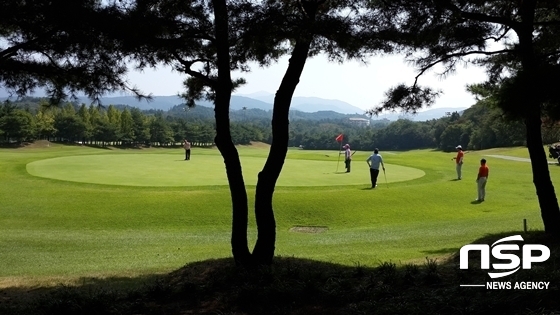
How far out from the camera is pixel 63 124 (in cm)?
7800

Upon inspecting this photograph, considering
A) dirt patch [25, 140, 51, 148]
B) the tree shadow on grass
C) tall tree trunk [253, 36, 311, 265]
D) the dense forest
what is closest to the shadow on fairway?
the tree shadow on grass

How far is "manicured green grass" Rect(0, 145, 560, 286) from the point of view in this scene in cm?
1020

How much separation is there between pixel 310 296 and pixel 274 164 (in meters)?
2.78

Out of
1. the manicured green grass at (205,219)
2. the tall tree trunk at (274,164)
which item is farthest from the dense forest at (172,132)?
the tall tree trunk at (274,164)

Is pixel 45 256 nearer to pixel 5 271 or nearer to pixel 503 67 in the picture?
pixel 5 271

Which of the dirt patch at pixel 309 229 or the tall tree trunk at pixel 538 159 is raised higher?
the tall tree trunk at pixel 538 159

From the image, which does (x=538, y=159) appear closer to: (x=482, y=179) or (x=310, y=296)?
(x=310, y=296)

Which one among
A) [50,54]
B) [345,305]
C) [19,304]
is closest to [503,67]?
[345,305]

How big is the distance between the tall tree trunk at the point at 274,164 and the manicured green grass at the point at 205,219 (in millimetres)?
1999

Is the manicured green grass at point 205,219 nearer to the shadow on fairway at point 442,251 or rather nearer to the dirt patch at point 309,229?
the shadow on fairway at point 442,251

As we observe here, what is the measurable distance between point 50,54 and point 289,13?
11.6ft

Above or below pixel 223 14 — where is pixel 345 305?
below

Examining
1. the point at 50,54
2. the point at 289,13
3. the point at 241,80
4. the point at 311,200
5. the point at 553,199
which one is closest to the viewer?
the point at 50,54

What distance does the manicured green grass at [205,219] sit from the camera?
10.2m
